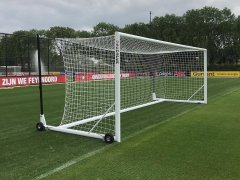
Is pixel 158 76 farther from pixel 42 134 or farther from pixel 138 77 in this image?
pixel 42 134

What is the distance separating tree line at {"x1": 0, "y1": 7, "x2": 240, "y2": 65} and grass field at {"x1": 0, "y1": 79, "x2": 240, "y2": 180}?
165ft

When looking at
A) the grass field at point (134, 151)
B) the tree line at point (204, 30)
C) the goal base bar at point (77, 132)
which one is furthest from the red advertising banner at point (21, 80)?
the tree line at point (204, 30)

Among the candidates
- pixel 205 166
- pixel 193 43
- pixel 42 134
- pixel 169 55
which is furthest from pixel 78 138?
pixel 193 43

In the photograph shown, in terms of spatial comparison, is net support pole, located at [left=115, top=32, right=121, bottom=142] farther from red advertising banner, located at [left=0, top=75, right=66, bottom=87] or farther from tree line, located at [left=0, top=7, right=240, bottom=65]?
tree line, located at [left=0, top=7, right=240, bottom=65]

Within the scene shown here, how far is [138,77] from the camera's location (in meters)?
13.4

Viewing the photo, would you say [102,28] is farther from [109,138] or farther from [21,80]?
[109,138]

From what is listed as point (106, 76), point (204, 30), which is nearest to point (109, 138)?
point (106, 76)

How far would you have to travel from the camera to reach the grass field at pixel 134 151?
14.2 feet

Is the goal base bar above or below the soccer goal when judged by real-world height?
below

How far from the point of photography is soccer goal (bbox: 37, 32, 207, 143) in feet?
21.5

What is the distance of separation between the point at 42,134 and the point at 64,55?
1.87 metres

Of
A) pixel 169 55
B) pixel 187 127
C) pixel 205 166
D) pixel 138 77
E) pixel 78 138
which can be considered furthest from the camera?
pixel 169 55

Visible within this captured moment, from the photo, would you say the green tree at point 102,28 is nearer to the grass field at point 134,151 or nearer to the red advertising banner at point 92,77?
the red advertising banner at point 92,77

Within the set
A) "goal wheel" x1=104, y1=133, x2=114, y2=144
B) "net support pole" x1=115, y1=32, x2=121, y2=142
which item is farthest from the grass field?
"net support pole" x1=115, y1=32, x2=121, y2=142
